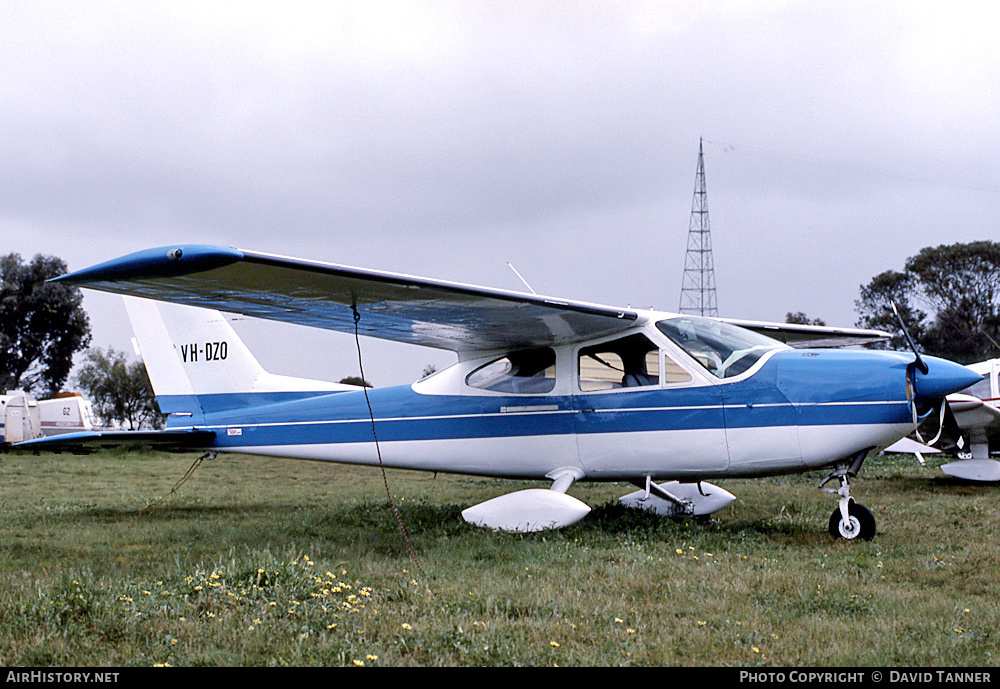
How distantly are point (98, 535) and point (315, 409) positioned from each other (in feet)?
8.65

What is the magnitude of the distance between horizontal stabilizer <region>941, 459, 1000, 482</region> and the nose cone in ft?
23.2

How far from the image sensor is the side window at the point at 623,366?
787 centimetres

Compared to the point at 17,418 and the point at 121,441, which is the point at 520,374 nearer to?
the point at 121,441

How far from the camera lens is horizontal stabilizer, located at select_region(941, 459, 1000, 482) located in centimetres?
1274

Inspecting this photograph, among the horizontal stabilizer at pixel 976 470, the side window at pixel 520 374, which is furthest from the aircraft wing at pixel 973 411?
the side window at pixel 520 374

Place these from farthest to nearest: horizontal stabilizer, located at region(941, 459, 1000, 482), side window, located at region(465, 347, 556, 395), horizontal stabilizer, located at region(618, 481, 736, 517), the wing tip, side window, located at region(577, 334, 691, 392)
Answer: horizontal stabilizer, located at region(941, 459, 1000, 482), horizontal stabilizer, located at region(618, 481, 736, 517), side window, located at region(465, 347, 556, 395), side window, located at region(577, 334, 691, 392), the wing tip

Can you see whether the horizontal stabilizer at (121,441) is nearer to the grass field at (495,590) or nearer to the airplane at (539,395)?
the airplane at (539,395)

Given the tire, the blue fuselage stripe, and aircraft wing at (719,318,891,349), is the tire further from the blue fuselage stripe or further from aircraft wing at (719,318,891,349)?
aircraft wing at (719,318,891,349)

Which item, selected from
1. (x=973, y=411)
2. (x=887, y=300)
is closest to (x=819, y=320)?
(x=887, y=300)

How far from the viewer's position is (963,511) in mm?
8859

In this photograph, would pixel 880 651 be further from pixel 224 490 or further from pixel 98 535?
pixel 224 490

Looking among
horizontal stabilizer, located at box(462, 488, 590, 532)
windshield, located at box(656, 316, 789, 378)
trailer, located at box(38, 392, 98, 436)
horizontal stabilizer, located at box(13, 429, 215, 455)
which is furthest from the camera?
trailer, located at box(38, 392, 98, 436)

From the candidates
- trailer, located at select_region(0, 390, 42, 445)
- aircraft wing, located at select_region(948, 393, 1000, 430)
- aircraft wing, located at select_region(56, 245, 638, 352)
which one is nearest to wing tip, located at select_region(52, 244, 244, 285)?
aircraft wing, located at select_region(56, 245, 638, 352)

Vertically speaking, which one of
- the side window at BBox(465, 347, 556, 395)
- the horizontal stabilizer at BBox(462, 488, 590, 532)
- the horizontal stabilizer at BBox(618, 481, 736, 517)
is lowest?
the horizontal stabilizer at BBox(618, 481, 736, 517)
